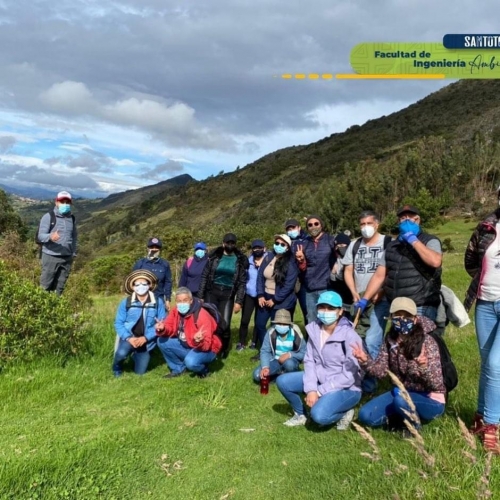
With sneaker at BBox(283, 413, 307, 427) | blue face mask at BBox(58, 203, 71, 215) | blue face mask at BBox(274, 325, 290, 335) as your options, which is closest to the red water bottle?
blue face mask at BBox(274, 325, 290, 335)

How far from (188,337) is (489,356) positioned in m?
4.27

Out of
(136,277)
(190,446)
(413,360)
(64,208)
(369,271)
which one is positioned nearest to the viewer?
(413,360)

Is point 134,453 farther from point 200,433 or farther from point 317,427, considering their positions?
point 317,427

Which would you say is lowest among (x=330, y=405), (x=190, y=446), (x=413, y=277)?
(x=190, y=446)

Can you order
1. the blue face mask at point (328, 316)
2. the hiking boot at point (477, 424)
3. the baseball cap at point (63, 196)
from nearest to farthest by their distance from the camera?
the hiking boot at point (477, 424) < the blue face mask at point (328, 316) < the baseball cap at point (63, 196)

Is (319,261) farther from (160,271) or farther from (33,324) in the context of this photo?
(33,324)

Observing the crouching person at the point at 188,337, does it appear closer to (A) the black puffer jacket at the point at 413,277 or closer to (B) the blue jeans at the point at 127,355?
(B) the blue jeans at the point at 127,355

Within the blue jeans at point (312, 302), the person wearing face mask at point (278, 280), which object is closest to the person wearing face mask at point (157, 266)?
the person wearing face mask at point (278, 280)

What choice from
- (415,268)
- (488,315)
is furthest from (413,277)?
(488,315)

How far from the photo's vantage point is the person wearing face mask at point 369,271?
5625 mm

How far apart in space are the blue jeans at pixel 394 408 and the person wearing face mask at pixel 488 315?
382mm

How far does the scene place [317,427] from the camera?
5.09 meters

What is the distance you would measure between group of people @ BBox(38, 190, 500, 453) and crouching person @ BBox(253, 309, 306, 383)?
0.02 meters

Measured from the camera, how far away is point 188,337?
680cm
